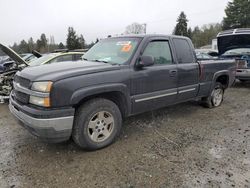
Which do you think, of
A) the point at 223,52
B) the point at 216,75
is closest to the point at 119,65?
the point at 216,75

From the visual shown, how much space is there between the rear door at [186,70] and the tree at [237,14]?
50.4 m

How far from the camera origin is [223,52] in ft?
34.9

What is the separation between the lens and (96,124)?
3.70 m

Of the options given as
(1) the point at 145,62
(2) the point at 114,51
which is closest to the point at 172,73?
(1) the point at 145,62

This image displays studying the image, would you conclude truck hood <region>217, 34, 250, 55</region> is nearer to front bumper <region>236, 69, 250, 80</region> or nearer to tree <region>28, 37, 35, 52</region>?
front bumper <region>236, 69, 250, 80</region>

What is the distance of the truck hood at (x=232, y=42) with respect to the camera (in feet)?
30.2

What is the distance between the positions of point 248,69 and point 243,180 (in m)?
7.05

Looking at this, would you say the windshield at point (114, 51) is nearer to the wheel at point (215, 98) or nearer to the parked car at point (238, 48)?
the wheel at point (215, 98)

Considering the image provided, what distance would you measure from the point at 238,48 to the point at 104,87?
28.1 feet

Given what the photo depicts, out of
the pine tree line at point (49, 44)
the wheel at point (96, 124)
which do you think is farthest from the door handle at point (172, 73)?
the pine tree line at point (49, 44)

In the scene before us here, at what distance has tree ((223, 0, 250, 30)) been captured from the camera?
4791 centimetres

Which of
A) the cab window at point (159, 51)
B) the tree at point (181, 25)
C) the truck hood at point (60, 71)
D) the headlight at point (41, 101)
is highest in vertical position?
the tree at point (181, 25)

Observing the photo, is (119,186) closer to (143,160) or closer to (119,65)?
(143,160)

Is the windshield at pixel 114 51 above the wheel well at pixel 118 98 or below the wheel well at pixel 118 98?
above
